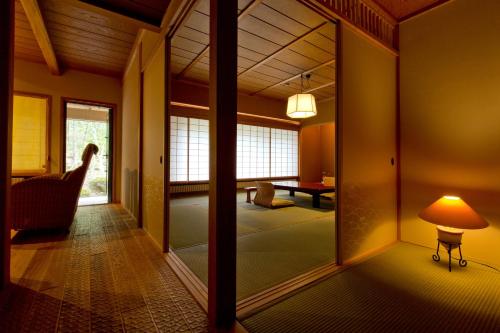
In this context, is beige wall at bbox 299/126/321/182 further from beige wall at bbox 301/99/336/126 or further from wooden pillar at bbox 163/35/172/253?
wooden pillar at bbox 163/35/172/253

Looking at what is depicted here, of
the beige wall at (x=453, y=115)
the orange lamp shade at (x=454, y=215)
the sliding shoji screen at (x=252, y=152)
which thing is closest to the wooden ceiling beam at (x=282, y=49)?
the beige wall at (x=453, y=115)

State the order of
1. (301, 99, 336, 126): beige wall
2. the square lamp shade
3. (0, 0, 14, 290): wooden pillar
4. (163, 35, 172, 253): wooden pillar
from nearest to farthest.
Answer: (0, 0, 14, 290): wooden pillar < (163, 35, 172, 253): wooden pillar < the square lamp shade < (301, 99, 336, 126): beige wall

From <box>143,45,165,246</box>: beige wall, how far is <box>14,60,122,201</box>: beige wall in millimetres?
2185

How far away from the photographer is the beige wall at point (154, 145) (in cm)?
A: 230

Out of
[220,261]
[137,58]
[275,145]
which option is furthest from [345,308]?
[275,145]

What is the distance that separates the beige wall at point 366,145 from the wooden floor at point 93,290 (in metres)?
1.42

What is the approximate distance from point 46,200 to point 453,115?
13.7 feet

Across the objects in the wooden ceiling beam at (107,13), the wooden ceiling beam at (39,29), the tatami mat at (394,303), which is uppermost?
the wooden ceiling beam at (39,29)

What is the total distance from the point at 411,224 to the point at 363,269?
1.00 m

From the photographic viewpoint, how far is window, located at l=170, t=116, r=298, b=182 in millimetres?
5621

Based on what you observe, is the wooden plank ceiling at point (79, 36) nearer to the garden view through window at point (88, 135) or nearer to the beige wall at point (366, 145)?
the garden view through window at point (88, 135)

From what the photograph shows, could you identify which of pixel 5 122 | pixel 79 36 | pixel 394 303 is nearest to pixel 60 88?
pixel 79 36

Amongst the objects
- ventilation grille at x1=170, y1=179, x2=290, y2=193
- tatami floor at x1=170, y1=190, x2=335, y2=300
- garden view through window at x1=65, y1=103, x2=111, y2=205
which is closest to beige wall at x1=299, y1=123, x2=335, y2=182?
ventilation grille at x1=170, y1=179, x2=290, y2=193

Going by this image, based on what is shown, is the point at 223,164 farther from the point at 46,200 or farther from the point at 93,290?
the point at 46,200
